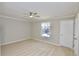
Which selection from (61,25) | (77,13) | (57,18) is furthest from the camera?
(61,25)

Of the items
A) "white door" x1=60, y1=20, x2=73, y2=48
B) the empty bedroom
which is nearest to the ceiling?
the empty bedroom

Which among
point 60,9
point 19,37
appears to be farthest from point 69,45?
point 19,37

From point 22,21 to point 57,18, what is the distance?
668 mm

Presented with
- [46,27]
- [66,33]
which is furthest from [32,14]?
[66,33]

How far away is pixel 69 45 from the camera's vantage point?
1429 mm

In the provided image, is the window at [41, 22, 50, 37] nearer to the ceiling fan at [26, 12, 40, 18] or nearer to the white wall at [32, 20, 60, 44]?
the white wall at [32, 20, 60, 44]

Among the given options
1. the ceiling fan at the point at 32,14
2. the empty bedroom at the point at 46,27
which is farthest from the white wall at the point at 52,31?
the ceiling fan at the point at 32,14

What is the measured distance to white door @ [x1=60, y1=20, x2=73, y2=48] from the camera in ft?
4.54

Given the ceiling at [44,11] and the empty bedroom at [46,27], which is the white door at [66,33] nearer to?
the empty bedroom at [46,27]

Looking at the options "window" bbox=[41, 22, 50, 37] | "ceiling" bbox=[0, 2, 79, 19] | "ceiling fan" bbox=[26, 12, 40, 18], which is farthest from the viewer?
"window" bbox=[41, 22, 50, 37]

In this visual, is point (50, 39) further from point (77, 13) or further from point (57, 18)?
point (77, 13)

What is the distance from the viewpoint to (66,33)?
1455 millimetres

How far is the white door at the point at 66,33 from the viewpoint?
4.54 feet

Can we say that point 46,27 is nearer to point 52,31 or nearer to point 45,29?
point 45,29
